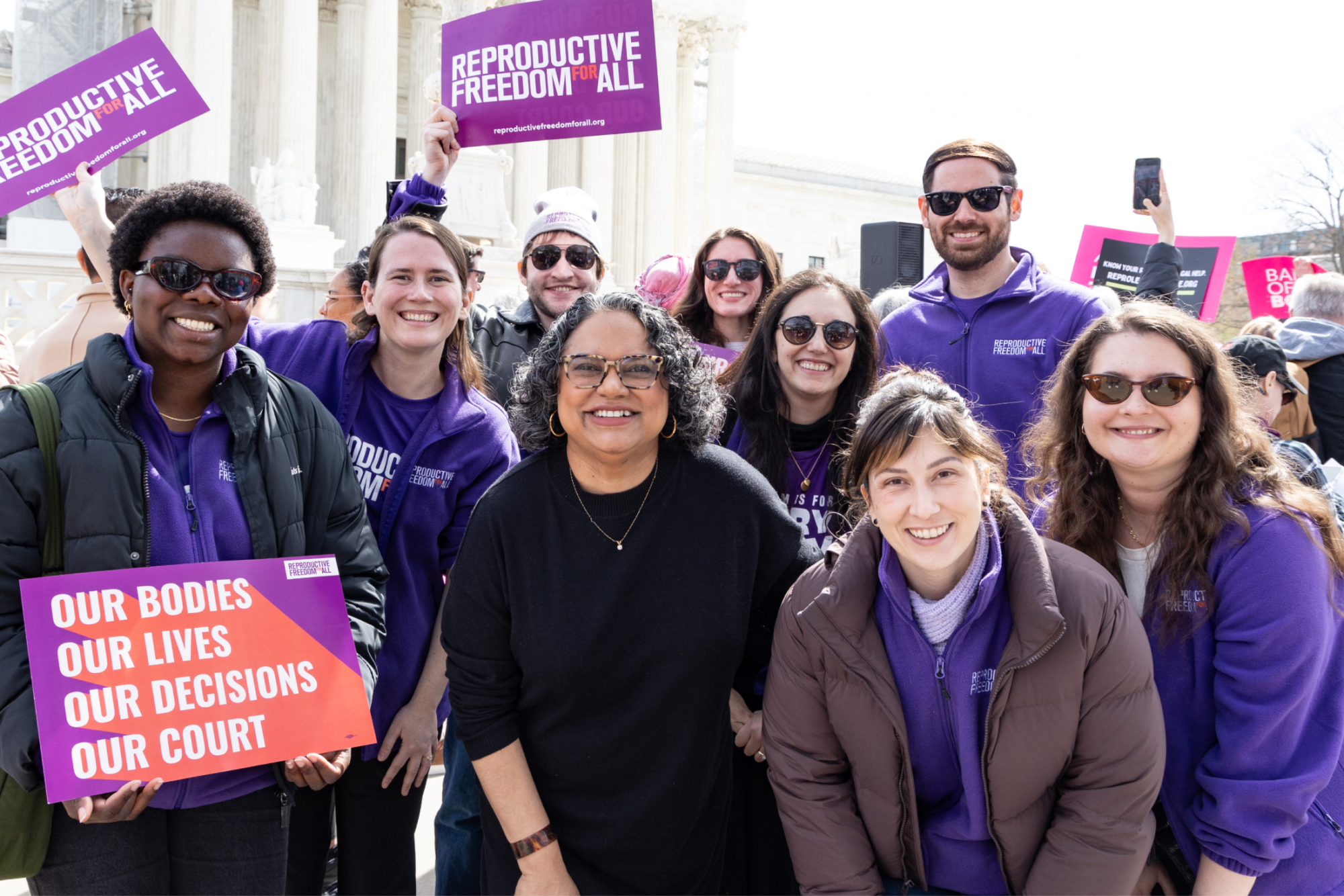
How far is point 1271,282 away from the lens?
474 inches

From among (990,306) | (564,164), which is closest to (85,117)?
(990,306)

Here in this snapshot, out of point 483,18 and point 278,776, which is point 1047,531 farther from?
point 483,18

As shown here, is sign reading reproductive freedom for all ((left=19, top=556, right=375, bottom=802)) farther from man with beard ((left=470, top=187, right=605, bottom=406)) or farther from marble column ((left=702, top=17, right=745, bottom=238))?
marble column ((left=702, top=17, right=745, bottom=238))

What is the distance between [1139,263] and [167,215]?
27.8 ft

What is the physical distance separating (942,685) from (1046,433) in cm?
107

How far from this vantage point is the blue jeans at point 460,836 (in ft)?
12.6

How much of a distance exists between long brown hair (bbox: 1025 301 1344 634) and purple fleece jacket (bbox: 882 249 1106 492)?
35.6 inches

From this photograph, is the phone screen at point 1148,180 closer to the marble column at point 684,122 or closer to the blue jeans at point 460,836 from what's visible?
the blue jeans at point 460,836

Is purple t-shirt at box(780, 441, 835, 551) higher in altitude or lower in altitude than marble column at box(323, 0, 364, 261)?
lower

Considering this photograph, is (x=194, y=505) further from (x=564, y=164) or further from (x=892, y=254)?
→ (x=564, y=164)

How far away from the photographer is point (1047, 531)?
3.19 meters

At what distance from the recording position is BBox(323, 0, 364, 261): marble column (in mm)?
24484

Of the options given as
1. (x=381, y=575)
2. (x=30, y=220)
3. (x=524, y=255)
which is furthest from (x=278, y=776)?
(x=30, y=220)

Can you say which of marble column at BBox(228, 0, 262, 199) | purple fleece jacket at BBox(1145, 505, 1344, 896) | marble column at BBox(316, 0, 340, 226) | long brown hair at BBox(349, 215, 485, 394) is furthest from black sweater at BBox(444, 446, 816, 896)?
marble column at BBox(316, 0, 340, 226)
